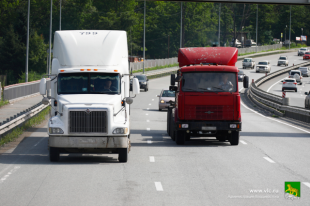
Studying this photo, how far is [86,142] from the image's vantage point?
1425 centimetres

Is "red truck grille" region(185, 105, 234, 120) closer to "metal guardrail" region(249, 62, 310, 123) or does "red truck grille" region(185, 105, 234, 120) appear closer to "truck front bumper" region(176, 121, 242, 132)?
"truck front bumper" region(176, 121, 242, 132)

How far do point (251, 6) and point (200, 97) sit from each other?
155604mm

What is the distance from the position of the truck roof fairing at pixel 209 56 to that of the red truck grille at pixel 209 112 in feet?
5.42

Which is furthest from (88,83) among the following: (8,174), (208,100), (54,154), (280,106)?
(280,106)

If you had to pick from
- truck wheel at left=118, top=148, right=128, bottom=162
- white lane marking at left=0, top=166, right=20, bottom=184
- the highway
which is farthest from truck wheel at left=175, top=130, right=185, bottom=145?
white lane marking at left=0, top=166, right=20, bottom=184

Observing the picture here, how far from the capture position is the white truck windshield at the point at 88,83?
15289 millimetres

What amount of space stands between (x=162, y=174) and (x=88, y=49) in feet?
15.8

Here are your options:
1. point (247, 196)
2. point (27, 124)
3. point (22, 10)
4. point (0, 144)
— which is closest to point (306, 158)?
point (247, 196)

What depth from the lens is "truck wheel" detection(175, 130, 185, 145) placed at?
1917cm

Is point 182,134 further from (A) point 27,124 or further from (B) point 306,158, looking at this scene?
(A) point 27,124

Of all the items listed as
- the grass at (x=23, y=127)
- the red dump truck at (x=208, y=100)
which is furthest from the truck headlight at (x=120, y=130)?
the grass at (x=23, y=127)

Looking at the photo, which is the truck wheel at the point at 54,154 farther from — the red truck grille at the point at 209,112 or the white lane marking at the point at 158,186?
the red truck grille at the point at 209,112

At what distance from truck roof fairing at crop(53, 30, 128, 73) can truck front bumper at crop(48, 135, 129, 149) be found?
7.84 feet

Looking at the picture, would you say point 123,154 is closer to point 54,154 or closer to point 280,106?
point 54,154
